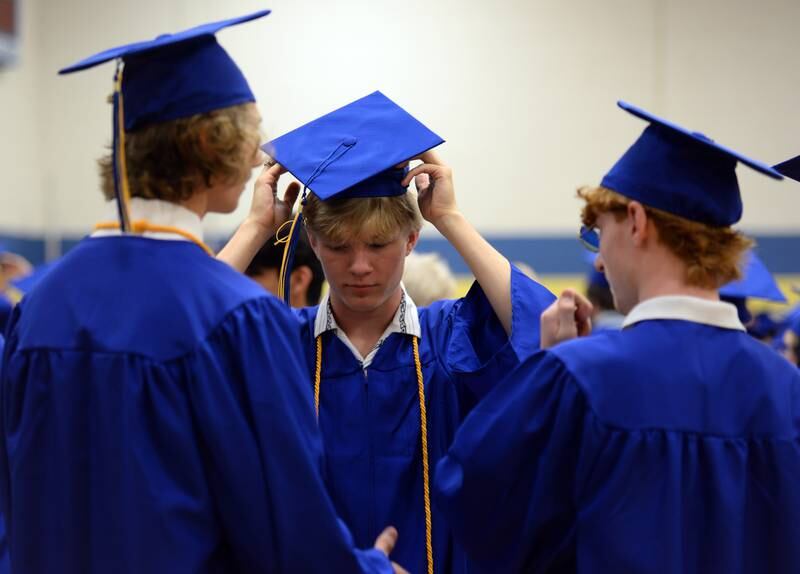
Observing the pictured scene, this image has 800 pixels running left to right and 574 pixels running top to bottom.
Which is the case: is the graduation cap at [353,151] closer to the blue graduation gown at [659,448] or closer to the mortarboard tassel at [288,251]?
the mortarboard tassel at [288,251]

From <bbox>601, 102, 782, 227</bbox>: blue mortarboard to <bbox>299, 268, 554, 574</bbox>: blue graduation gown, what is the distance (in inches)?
20.7

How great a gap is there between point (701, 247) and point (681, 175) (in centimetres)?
15

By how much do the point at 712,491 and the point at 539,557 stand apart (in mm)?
373

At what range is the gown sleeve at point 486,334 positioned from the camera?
7.16 ft

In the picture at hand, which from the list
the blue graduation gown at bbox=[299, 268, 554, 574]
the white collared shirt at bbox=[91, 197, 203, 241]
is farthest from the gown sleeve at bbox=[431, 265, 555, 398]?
the white collared shirt at bbox=[91, 197, 203, 241]

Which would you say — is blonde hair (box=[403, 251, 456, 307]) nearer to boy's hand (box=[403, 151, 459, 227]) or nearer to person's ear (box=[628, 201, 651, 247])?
boy's hand (box=[403, 151, 459, 227])

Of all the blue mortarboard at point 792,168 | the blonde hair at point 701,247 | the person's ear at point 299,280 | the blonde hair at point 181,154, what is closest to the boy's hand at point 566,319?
the blonde hair at point 701,247

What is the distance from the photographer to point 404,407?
2236mm

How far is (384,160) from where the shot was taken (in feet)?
7.17

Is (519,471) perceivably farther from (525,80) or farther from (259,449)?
(525,80)

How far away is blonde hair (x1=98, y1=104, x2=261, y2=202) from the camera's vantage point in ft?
5.31

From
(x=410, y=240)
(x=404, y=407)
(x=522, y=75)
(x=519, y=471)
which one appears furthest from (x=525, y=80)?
(x=519, y=471)

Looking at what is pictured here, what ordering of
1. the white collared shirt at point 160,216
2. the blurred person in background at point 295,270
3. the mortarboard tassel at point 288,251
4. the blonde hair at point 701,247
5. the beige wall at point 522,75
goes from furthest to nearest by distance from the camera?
1. the beige wall at point 522,75
2. the blurred person in background at point 295,270
3. the mortarboard tassel at point 288,251
4. the blonde hair at point 701,247
5. the white collared shirt at point 160,216

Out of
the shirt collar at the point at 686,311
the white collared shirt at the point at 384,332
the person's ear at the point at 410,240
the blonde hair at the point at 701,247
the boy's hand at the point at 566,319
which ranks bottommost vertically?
the white collared shirt at the point at 384,332
